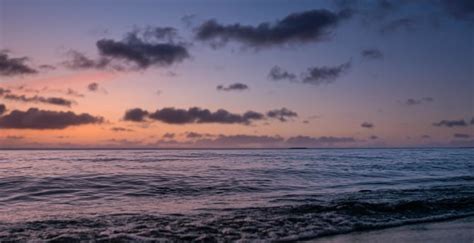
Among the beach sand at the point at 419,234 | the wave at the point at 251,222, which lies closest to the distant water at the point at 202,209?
the wave at the point at 251,222

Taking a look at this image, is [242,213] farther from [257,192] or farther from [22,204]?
[22,204]

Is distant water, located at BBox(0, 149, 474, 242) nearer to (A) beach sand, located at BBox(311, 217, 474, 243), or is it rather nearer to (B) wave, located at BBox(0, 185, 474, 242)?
(B) wave, located at BBox(0, 185, 474, 242)

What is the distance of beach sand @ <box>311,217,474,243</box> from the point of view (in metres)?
9.67

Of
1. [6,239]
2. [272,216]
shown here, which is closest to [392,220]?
[272,216]

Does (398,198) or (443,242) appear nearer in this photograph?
(443,242)

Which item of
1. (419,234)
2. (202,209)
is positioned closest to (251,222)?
(202,209)

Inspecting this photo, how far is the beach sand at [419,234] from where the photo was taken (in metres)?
9.67

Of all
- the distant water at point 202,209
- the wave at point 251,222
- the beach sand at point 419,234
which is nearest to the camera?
the beach sand at point 419,234

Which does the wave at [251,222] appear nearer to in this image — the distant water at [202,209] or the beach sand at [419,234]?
the distant water at [202,209]

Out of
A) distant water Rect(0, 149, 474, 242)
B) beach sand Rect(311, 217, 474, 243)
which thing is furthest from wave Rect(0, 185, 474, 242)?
beach sand Rect(311, 217, 474, 243)

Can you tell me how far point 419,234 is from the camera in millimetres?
10312

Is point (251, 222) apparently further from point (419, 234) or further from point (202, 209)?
point (419, 234)

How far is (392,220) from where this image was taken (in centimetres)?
1252

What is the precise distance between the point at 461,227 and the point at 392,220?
202 cm
